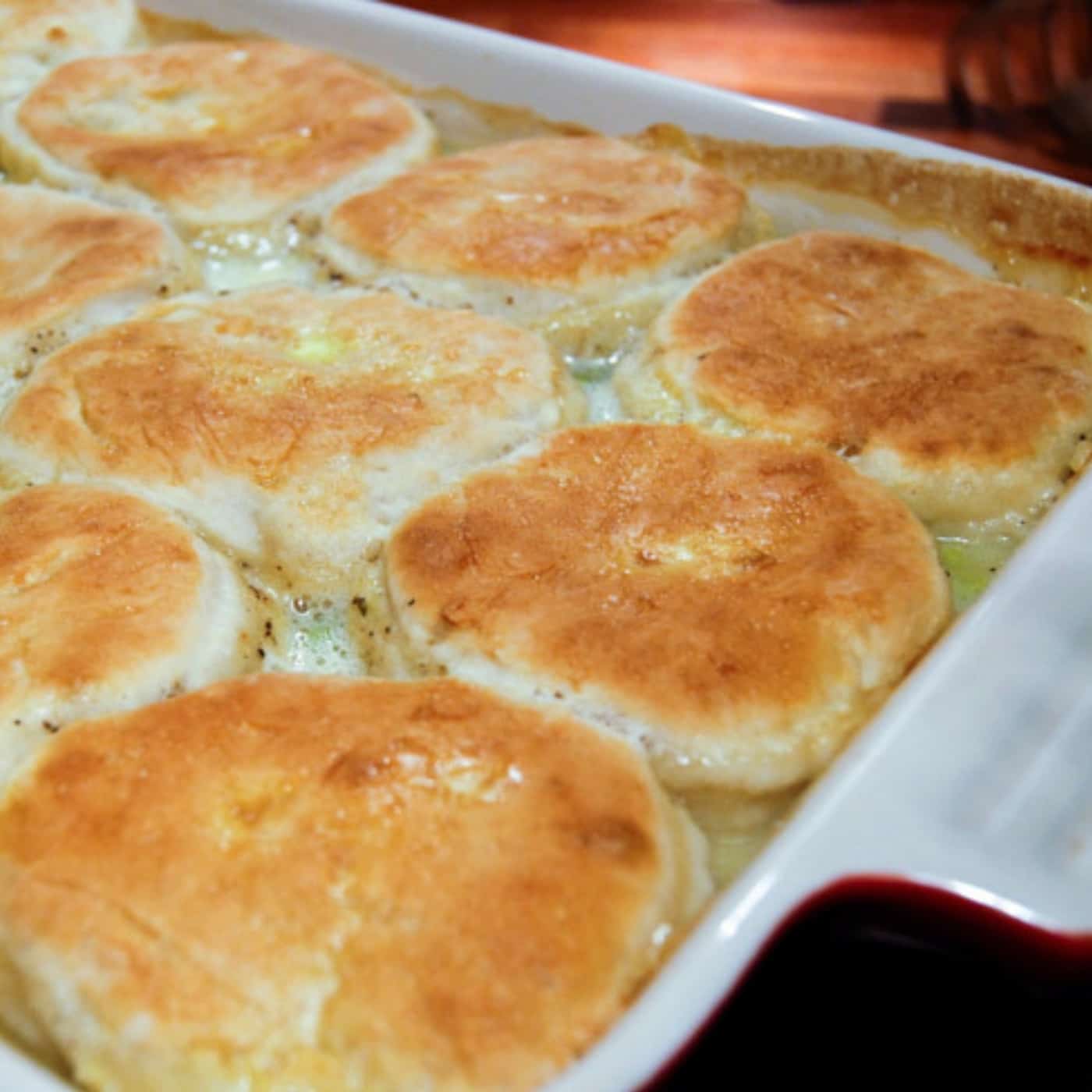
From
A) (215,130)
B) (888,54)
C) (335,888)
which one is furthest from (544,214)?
(888,54)

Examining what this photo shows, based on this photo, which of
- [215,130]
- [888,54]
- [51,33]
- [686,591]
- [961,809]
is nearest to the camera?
[961,809]

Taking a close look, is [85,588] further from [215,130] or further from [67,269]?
[215,130]

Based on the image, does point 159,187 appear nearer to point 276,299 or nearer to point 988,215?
point 276,299

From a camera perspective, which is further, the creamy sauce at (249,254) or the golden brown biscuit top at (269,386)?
the creamy sauce at (249,254)

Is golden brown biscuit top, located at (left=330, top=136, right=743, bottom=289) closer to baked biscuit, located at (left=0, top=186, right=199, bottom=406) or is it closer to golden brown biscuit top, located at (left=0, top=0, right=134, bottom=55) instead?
baked biscuit, located at (left=0, top=186, right=199, bottom=406)

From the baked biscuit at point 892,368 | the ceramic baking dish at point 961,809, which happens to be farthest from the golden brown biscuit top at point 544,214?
the ceramic baking dish at point 961,809

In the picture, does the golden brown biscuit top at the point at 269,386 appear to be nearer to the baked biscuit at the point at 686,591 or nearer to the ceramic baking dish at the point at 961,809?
the baked biscuit at the point at 686,591
